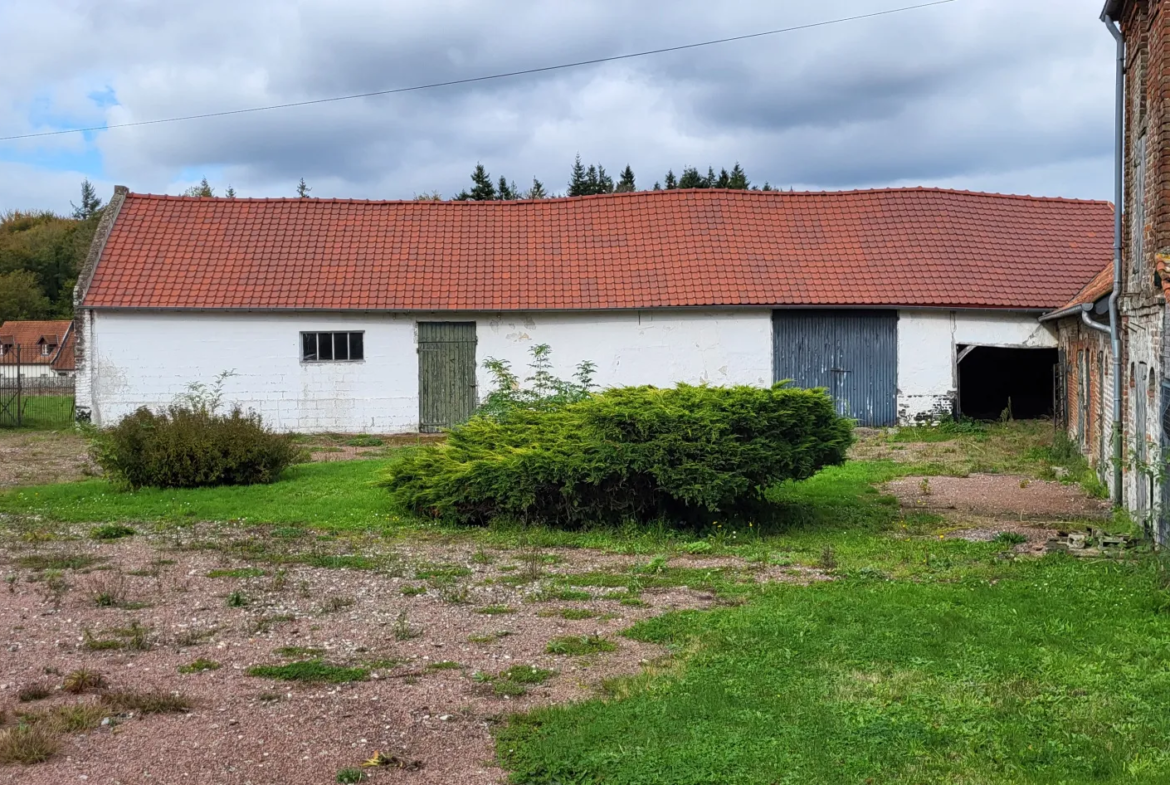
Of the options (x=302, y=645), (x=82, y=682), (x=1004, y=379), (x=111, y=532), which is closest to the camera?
(x=82, y=682)

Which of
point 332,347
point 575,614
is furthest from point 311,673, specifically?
point 332,347

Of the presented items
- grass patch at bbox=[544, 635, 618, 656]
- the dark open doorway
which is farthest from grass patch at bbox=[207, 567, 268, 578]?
the dark open doorway

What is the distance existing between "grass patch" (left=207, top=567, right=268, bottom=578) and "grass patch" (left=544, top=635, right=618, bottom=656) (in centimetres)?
327

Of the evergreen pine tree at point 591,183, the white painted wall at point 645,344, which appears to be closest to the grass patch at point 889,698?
the white painted wall at point 645,344

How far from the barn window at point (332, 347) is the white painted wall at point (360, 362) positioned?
0.13 m

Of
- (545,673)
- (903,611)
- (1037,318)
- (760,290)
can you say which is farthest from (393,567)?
(1037,318)

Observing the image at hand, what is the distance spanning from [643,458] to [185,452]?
6534 mm

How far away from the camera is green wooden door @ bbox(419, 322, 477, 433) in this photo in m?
21.6

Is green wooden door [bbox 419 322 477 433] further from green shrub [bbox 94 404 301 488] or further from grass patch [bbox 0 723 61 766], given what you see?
grass patch [bbox 0 723 61 766]

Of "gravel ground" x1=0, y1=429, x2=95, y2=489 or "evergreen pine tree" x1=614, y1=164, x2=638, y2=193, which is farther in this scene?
"evergreen pine tree" x1=614, y1=164, x2=638, y2=193

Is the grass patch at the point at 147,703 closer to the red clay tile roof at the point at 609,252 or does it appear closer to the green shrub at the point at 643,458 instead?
the green shrub at the point at 643,458

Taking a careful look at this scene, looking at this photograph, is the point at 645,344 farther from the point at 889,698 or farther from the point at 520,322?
the point at 889,698

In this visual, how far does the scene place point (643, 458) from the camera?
10.3 meters

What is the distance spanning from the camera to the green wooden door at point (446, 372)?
2162cm
